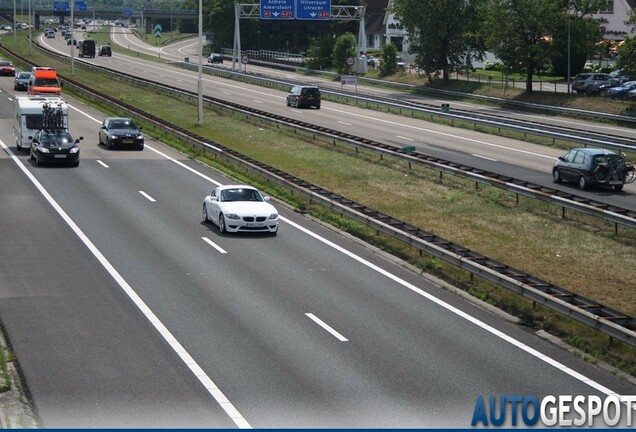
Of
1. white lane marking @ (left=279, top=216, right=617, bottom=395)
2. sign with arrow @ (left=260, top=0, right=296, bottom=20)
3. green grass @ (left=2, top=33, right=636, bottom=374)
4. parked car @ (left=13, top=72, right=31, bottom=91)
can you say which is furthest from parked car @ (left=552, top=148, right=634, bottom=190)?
sign with arrow @ (left=260, top=0, right=296, bottom=20)

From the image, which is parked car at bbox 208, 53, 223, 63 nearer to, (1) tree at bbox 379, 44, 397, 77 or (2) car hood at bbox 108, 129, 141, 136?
(1) tree at bbox 379, 44, 397, 77

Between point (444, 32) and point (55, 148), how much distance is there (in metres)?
60.2

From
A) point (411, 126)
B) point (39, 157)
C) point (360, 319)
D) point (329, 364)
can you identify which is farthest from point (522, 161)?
point (329, 364)

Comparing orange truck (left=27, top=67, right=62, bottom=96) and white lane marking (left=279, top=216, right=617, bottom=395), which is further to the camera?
orange truck (left=27, top=67, right=62, bottom=96)

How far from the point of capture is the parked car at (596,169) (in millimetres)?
39125

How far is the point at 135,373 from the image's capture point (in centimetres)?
1755

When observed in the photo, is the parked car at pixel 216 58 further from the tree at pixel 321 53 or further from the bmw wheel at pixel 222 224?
the bmw wheel at pixel 222 224

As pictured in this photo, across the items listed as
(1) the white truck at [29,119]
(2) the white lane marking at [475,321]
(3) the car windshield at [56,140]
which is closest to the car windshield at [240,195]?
(2) the white lane marking at [475,321]

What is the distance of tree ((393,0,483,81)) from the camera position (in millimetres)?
97062

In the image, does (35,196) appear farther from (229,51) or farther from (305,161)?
(229,51)

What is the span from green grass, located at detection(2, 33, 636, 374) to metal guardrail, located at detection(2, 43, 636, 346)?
37cm

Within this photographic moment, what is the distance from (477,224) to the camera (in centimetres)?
3228

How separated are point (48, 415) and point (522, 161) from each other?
35.7 metres

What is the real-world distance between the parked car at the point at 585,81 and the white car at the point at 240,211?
54629 mm
